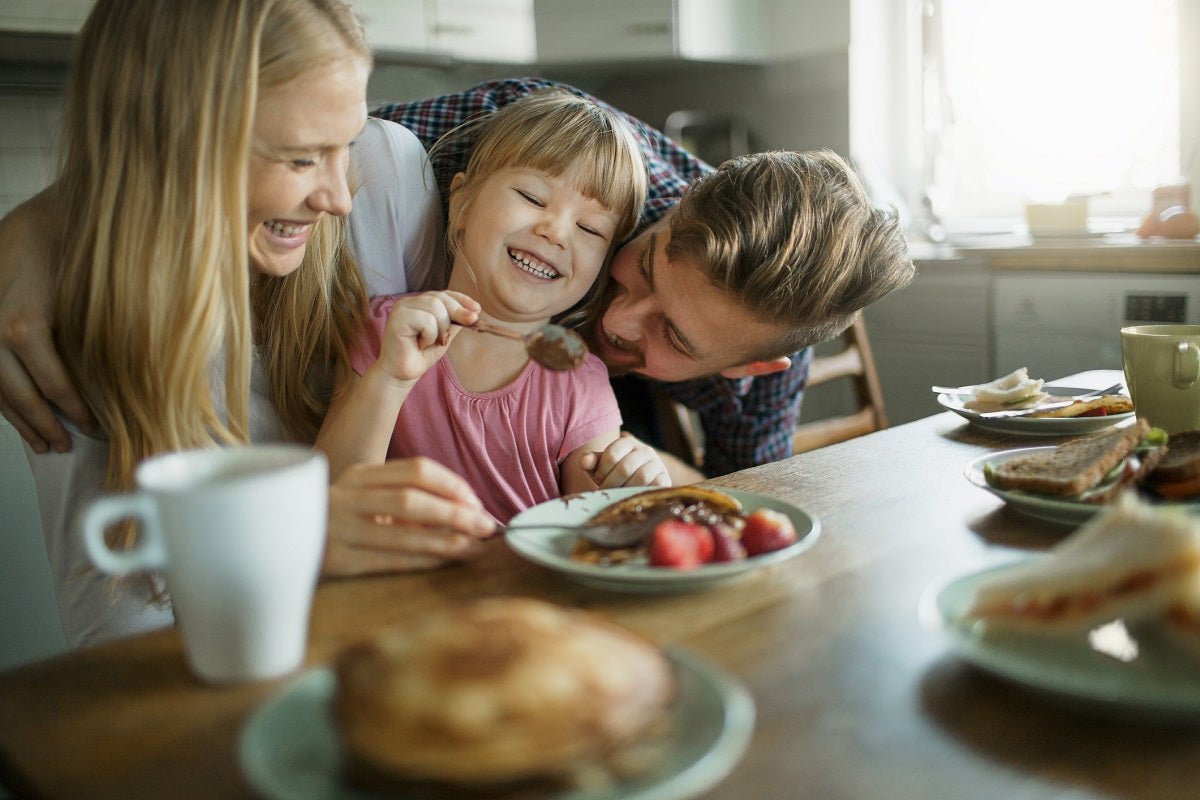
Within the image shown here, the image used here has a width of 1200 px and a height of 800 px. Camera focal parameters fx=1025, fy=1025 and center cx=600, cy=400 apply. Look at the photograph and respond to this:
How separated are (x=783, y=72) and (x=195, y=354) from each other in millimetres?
3039

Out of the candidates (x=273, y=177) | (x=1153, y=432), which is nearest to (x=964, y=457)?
(x=1153, y=432)

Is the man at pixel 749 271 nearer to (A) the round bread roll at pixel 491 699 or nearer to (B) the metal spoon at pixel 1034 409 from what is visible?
(B) the metal spoon at pixel 1034 409

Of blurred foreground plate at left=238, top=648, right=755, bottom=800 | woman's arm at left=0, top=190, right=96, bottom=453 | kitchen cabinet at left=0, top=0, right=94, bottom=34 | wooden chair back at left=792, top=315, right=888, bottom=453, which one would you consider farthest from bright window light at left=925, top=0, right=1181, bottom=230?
blurred foreground plate at left=238, top=648, right=755, bottom=800

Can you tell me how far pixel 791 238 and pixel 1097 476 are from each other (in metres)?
0.54

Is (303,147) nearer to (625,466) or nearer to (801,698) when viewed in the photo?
(625,466)

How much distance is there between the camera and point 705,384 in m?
1.92

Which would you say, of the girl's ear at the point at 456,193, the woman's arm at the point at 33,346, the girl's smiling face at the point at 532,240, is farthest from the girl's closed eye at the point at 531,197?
the woman's arm at the point at 33,346

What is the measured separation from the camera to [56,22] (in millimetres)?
2424

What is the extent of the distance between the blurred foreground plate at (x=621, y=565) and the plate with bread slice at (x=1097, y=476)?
0.65 feet

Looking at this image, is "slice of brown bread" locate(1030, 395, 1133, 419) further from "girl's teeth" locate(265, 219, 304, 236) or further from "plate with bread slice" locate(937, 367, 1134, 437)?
"girl's teeth" locate(265, 219, 304, 236)

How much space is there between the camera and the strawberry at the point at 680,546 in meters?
0.70

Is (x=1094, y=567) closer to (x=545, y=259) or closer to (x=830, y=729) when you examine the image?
(x=830, y=729)

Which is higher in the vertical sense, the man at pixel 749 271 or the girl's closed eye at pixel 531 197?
the girl's closed eye at pixel 531 197

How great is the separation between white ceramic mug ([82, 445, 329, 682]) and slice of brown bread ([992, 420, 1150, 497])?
58 cm
